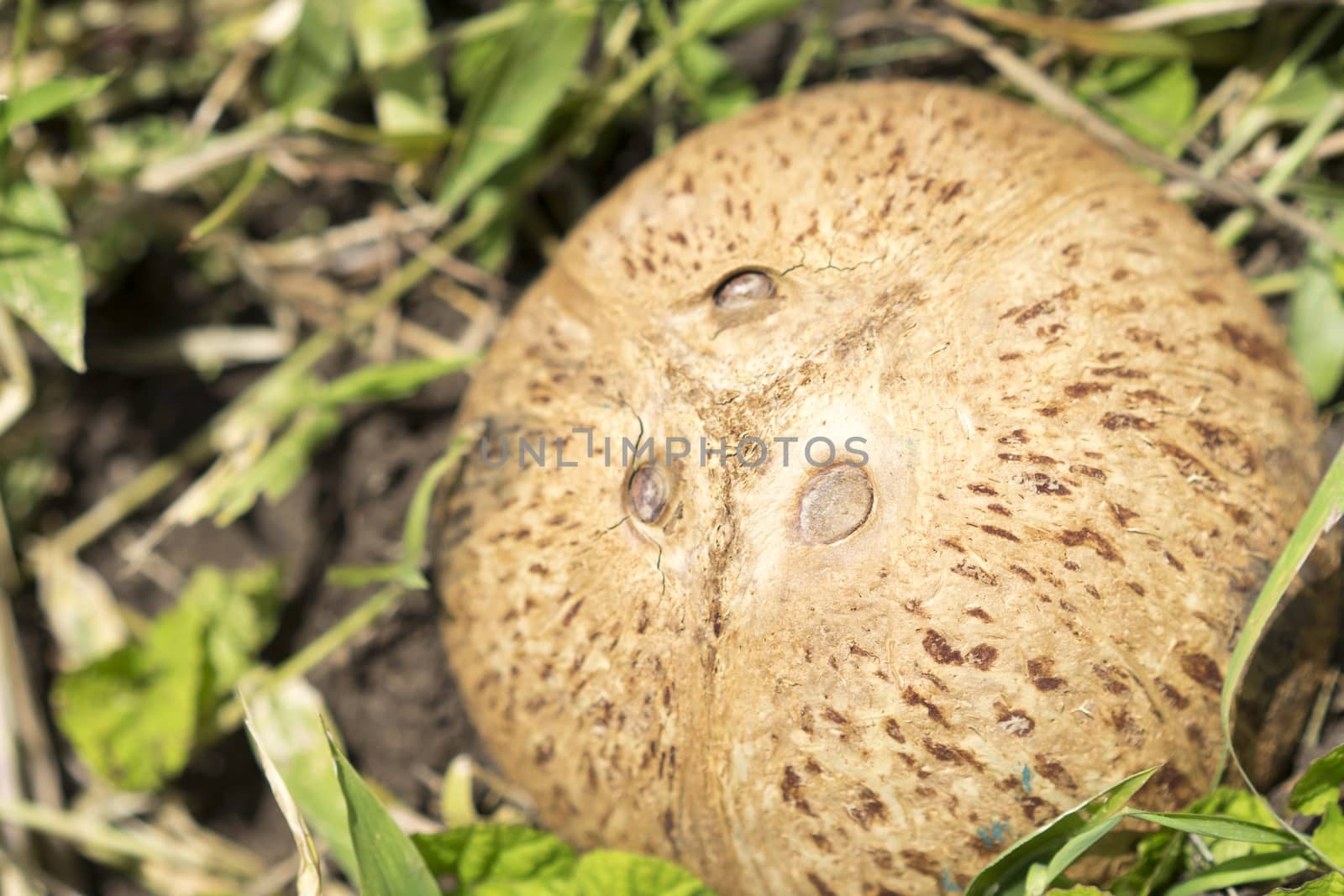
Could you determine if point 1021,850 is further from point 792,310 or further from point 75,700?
point 75,700

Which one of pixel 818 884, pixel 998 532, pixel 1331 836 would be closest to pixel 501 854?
pixel 818 884

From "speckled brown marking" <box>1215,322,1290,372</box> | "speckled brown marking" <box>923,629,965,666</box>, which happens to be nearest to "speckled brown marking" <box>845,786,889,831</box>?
"speckled brown marking" <box>923,629,965,666</box>

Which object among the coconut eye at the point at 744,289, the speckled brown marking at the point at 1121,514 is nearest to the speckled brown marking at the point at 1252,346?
the speckled brown marking at the point at 1121,514

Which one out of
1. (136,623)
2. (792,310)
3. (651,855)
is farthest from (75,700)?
(792,310)

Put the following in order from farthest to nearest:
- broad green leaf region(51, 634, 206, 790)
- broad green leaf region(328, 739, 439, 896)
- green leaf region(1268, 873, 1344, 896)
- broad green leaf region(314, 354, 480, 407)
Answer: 1. broad green leaf region(51, 634, 206, 790)
2. broad green leaf region(314, 354, 480, 407)
3. broad green leaf region(328, 739, 439, 896)
4. green leaf region(1268, 873, 1344, 896)

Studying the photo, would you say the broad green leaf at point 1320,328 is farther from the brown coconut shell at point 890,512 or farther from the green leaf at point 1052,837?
the green leaf at point 1052,837

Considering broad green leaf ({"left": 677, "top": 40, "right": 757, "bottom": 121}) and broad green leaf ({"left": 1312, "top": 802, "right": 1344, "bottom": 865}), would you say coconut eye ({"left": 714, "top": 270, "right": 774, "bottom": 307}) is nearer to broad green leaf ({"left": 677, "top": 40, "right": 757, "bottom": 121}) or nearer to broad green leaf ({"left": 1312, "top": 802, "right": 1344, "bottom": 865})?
broad green leaf ({"left": 677, "top": 40, "right": 757, "bottom": 121})
